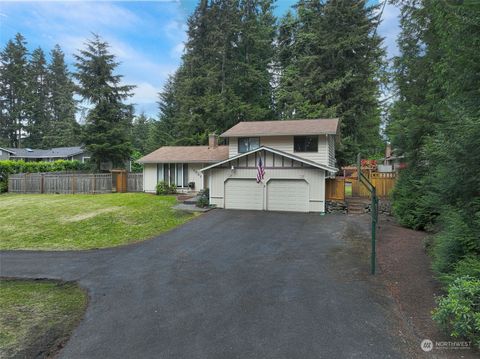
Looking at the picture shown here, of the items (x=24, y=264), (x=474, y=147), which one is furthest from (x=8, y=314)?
(x=474, y=147)

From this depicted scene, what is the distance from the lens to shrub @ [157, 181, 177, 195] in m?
20.5

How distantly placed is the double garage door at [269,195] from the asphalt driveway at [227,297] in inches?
200

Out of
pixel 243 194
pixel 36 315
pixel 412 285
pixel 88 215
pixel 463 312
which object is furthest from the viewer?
pixel 243 194

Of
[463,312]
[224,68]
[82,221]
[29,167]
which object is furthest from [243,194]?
[224,68]

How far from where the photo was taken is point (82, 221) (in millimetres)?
13102

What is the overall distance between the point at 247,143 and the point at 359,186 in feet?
27.4

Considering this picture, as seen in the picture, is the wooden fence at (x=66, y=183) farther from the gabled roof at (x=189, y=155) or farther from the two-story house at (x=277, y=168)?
the two-story house at (x=277, y=168)

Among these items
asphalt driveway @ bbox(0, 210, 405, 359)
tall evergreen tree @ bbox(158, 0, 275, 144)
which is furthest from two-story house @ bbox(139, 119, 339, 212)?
tall evergreen tree @ bbox(158, 0, 275, 144)

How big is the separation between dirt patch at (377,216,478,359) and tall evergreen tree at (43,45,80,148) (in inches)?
1842

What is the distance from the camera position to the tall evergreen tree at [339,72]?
2609cm

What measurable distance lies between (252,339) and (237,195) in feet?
40.6

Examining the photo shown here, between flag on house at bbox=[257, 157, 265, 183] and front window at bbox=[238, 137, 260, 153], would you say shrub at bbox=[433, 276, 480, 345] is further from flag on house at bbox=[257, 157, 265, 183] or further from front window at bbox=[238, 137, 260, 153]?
front window at bbox=[238, 137, 260, 153]

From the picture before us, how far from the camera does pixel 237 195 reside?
53.9 ft

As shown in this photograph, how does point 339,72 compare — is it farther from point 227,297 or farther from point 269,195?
point 227,297
